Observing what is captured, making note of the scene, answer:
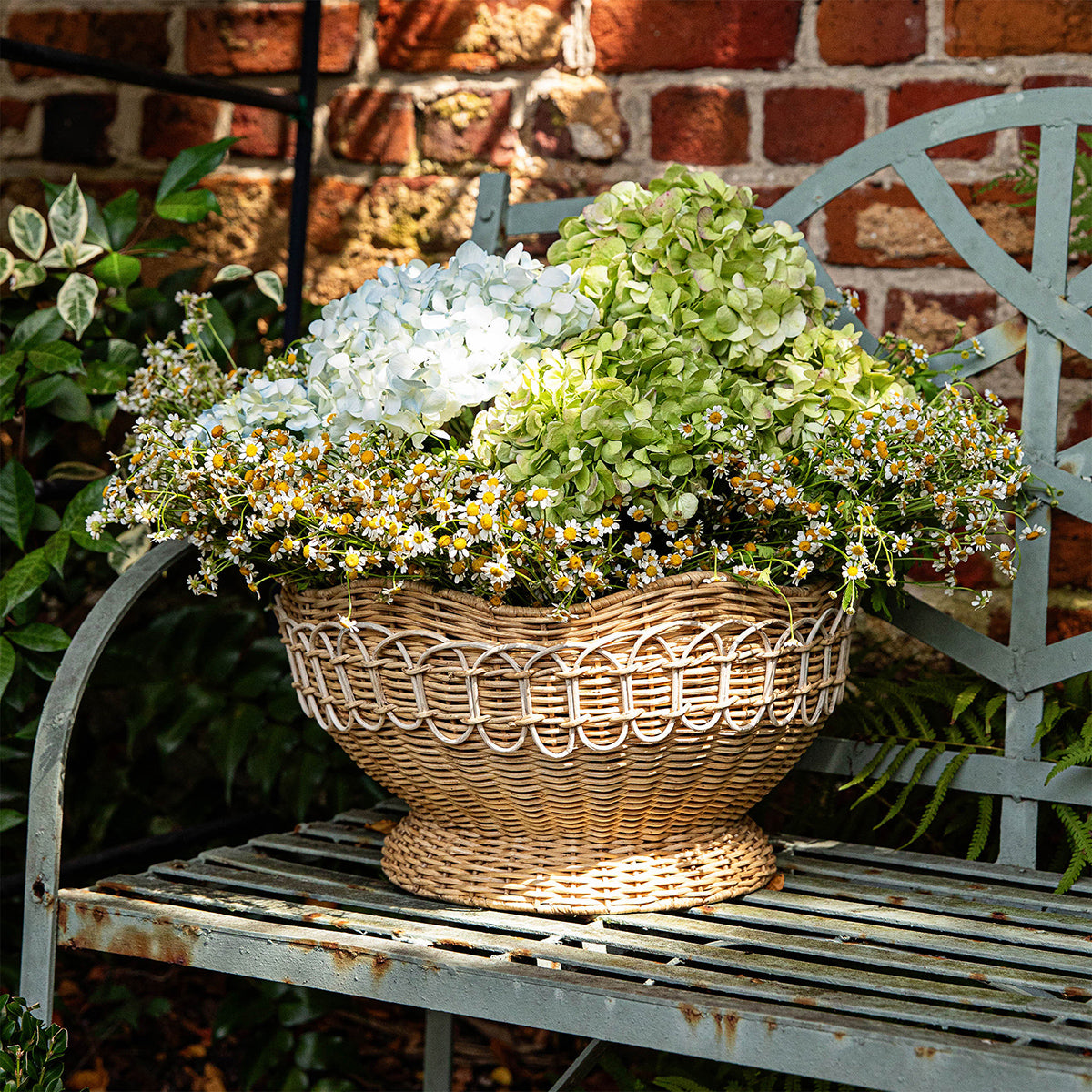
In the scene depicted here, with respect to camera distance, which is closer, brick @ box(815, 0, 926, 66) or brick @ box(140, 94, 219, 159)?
brick @ box(815, 0, 926, 66)

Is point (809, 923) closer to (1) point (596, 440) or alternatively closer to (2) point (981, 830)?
(2) point (981, 830)

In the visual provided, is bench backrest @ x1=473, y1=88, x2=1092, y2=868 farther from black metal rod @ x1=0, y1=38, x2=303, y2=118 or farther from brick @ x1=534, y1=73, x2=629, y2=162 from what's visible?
black metal rod @ x1=0, y1=38, x2=303, y2=118

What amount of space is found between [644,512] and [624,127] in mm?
871

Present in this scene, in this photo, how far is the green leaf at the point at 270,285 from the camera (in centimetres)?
174

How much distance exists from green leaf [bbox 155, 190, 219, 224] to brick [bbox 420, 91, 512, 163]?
0.39m

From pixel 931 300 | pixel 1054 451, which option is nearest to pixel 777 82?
pixel 931 300

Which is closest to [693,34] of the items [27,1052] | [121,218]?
[121,218]

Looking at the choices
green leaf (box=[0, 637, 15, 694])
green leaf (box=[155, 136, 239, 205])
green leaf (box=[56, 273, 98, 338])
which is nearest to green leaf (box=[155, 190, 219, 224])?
green leaf (box=[155, 136, 239, 205])

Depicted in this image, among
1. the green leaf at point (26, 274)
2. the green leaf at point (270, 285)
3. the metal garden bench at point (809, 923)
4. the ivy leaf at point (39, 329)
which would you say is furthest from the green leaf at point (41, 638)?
the green leaf at point (270, 285)

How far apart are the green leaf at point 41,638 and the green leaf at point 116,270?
455 millimetres

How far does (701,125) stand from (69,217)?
2.78 feet

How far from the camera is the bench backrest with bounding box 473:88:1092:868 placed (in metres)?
1.31

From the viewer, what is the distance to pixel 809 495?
1147mm

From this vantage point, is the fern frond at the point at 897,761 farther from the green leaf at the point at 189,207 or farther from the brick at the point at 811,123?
the green leaf at the point at 189,207
